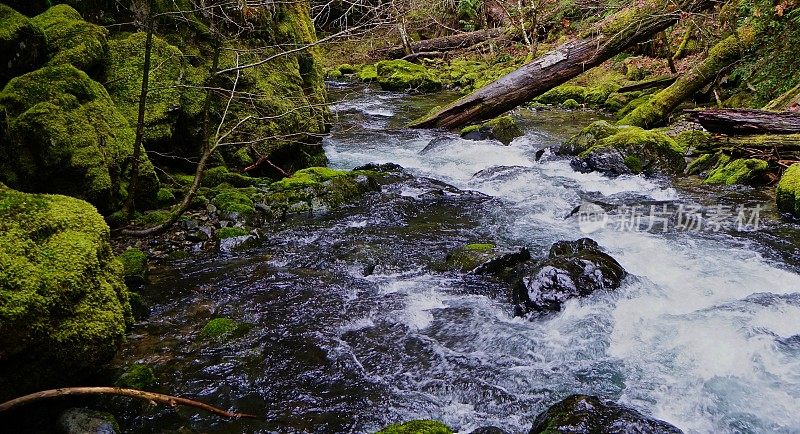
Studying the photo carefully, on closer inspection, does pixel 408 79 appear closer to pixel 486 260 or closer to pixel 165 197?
pixel 165 197

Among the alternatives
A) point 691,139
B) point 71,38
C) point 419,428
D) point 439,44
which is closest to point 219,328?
point 419,428

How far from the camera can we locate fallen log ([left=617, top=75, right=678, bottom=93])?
46.9 ft

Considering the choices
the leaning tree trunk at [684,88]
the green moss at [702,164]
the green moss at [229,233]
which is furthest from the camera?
the leaning tree trunk at [684,88]

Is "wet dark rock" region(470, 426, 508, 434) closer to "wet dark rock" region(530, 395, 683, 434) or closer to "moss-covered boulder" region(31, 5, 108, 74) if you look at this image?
"wet dark rock" region(530, 395, 683, 434)

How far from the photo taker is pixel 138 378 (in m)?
3.88

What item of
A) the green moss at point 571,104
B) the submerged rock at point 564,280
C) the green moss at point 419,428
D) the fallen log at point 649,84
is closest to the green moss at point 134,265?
the green moss at point 419,428

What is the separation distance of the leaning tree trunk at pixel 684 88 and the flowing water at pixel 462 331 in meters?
4.66

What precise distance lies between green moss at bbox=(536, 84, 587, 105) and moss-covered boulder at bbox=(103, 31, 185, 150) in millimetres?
12262

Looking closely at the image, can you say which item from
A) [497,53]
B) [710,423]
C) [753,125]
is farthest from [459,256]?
[497,53]

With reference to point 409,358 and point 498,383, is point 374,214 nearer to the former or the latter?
point 409,358

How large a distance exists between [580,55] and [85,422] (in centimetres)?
1209

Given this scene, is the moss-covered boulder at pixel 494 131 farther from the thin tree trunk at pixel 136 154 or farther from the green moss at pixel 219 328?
the green moss at pixel 219 328

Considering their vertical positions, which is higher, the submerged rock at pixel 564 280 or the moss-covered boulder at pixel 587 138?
the submerged rock at pixel 564 280

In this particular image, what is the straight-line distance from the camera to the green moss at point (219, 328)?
4.66 meters
